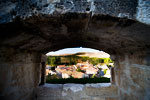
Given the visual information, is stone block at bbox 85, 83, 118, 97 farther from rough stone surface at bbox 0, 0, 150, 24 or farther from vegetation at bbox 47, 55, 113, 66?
vegetation at bbox 47, 55, 113, 66

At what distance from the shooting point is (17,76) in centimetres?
133

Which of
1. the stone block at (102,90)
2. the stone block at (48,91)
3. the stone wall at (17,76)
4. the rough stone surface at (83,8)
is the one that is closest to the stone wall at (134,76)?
the stone block at (102,90)

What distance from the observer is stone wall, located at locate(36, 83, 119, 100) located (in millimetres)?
1861

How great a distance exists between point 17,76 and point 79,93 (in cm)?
129

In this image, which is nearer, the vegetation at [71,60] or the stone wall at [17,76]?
the stone wall at [17,76]

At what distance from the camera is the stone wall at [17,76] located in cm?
109

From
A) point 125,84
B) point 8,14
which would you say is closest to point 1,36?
point 8,14

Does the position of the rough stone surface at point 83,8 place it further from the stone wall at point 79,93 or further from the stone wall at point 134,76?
the stone wall at point 79,93

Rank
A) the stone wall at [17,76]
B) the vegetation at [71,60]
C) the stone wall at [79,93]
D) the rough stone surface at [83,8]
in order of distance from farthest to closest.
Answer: the vegetation at [71,60]
the stone wall at [79,93]
the stone wall at [17,76]
the rough stone surface at [83,8]

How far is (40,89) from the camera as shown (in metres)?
1.91

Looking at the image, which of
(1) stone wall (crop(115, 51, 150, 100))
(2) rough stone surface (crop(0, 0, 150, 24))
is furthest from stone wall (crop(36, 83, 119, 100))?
(2) rough stone surface (crop(0, 0, 150, 24))

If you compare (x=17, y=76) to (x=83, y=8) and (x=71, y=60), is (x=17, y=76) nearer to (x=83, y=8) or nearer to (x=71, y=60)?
(x=83, y=8)

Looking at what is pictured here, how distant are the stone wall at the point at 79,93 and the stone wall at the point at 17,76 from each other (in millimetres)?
272

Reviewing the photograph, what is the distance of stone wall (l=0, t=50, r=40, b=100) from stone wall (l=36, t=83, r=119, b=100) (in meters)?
0.27
